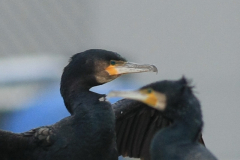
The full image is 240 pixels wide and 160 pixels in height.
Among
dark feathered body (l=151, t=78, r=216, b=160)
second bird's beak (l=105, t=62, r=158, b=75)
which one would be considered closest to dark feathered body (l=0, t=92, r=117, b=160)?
second bird's beak (l=105, t=62, r=158, b=75)

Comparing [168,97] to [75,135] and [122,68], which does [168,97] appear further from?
[122,68]

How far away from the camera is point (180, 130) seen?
5.44 metres

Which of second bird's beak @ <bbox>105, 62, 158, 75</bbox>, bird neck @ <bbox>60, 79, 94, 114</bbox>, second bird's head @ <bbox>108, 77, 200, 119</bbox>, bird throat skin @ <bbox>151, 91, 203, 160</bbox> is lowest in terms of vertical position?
bird throat skin @ <bbox>151, 91, 203, 160</bbox>

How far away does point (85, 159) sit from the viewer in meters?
6.26

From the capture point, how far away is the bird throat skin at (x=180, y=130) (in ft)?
17.7

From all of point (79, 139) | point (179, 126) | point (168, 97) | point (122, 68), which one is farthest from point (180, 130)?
point (122, 68)

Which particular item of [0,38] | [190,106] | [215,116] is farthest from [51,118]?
[190,106]

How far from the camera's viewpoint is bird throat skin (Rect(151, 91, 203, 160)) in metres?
5.40

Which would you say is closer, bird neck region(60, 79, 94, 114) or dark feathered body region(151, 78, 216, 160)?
dark feathered body region(151, 78, 216, 160)

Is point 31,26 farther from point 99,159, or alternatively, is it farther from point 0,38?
point 99,159

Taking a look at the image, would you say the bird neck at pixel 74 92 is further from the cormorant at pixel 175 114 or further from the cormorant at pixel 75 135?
the cormorant at pixel 175 114

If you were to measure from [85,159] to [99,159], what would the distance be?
100 mm

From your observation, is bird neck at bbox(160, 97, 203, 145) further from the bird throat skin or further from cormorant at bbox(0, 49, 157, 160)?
cormorant at bbox(0, 49, 157, 160)

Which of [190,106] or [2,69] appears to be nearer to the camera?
[190,106]
